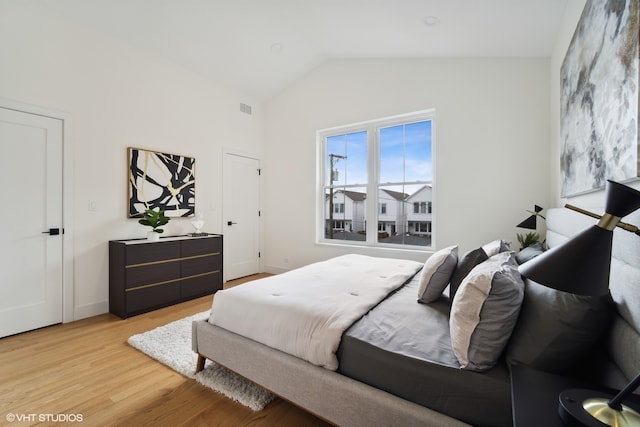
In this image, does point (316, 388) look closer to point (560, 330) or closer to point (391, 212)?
point (560, 330)

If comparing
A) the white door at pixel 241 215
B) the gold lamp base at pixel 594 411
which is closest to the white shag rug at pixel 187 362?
the gold lamp base at pixel 594 411

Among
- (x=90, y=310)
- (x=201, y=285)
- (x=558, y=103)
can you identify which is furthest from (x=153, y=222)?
(x=558, y=103)

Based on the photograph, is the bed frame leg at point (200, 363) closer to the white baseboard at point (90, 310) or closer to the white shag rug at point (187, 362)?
the white shag rug at point (187, 362)

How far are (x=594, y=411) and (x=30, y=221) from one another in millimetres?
4001

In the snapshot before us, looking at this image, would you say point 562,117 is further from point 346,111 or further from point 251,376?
point 251,376

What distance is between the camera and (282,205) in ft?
16.3

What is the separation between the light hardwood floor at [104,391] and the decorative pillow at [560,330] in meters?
0.94

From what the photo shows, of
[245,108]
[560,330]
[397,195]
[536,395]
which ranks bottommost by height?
[536,395]

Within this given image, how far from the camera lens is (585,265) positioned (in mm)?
601

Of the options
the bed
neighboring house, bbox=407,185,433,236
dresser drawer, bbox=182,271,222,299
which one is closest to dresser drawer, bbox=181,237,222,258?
dresser drawer, bbox=182,271,222,299

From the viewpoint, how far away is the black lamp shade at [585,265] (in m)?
0.60

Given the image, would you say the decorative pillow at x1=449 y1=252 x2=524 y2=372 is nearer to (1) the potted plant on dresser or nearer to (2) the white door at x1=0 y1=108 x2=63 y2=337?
(1) the potted plant on dresser

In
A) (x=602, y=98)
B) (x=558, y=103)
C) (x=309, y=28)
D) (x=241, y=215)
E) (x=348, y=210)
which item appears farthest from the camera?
(x=241, y=215)

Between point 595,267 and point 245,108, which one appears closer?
point 595,267
